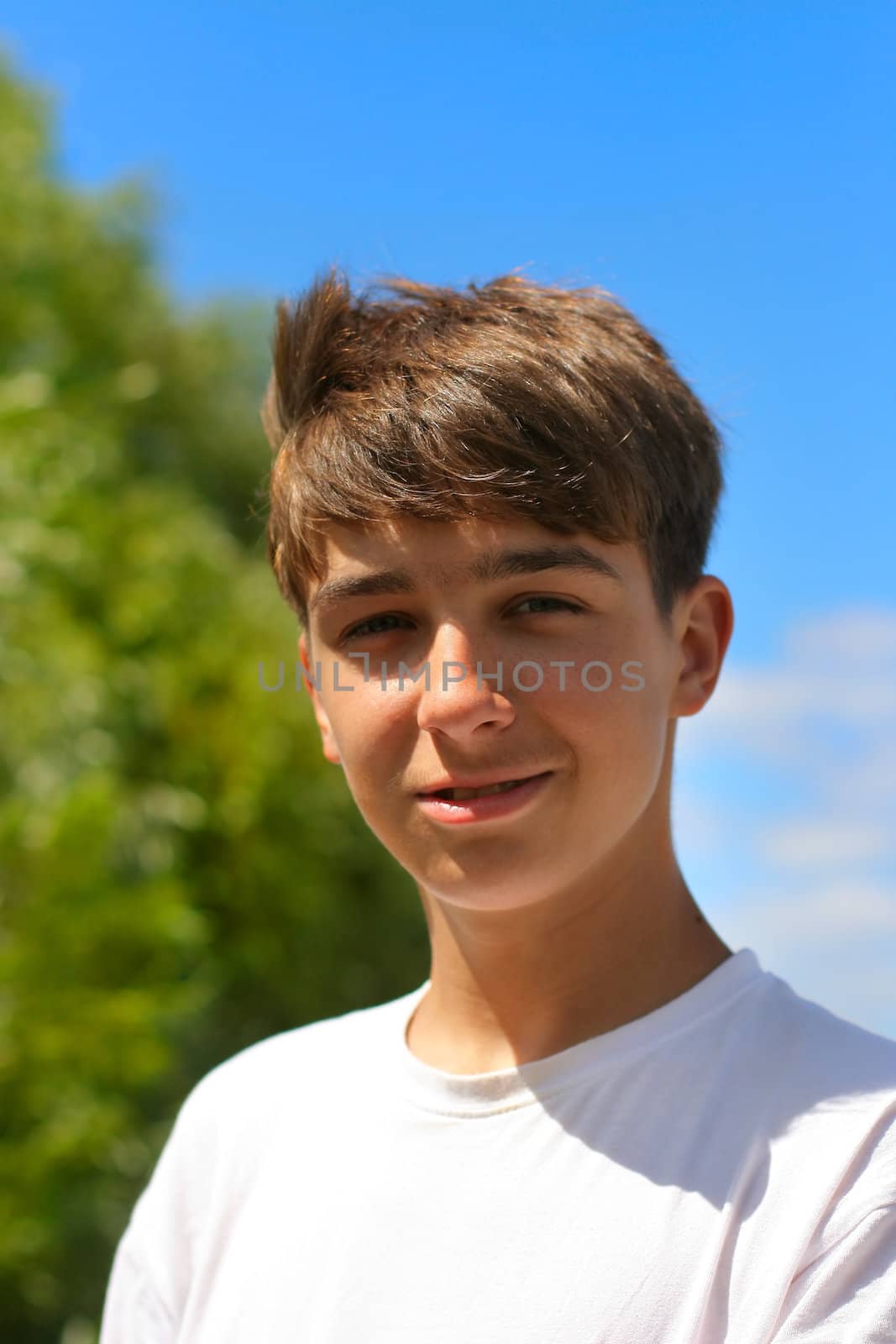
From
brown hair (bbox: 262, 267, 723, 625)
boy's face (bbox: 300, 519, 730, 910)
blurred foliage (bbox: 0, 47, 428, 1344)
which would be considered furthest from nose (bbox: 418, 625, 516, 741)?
blurred foliage (bbox: 0, 47, 428, 1344)

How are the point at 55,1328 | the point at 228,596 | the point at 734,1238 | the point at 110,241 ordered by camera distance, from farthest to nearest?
the point at 110,241 < the point at 228,596 < the point at 55,1328 < the point at 734,1238

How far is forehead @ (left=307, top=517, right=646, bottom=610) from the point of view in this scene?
3.29 ft

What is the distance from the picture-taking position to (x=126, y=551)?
4.77 metres

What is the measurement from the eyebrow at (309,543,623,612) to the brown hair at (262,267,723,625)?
0.03 m

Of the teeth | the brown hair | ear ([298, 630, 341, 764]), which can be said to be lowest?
the teeth

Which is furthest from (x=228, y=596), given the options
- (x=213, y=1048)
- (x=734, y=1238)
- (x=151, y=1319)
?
(x=734, y=1238)

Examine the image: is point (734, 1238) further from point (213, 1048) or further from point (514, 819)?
point (213, 1048)

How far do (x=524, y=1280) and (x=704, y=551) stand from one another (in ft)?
2.24

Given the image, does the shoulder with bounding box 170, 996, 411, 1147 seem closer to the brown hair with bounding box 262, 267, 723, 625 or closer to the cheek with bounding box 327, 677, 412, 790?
the cheek with bounding box 327, 677, 412, 790

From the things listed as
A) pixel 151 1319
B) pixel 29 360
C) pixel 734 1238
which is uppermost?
pixel 29 360

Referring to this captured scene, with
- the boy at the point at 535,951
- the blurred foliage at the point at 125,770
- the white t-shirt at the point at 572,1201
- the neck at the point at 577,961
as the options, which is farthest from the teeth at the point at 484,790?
the blurred foliage at the point at 125,770

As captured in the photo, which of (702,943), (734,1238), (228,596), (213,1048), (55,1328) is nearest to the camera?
(734,1238)

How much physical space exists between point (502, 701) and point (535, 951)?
270 millimetres

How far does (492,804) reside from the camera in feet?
3.30
